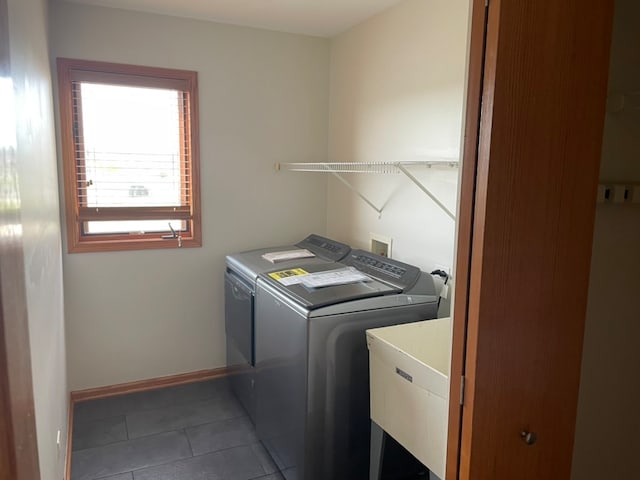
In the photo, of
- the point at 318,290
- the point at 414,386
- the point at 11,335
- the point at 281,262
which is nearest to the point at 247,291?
the point at 281,262

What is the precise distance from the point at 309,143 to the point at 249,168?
491 millimetres

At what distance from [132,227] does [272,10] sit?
5.31ft

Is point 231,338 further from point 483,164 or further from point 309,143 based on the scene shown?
point 483,164

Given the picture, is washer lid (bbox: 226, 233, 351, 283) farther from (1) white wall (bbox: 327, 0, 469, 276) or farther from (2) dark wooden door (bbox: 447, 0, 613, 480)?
(2) dark wooden door (bbox: 447, 0, 613, 480)

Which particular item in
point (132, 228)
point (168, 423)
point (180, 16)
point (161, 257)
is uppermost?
point (180, 16)

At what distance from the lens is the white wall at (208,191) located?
112 inches

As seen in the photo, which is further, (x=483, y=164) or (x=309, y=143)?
(x=309, y=143)

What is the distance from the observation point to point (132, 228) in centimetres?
300

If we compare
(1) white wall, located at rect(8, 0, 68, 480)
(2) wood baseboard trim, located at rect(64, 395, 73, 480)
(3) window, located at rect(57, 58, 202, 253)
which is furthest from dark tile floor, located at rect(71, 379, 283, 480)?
(3) window, located at rect(57, 58, 202, 253)

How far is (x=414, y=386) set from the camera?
154 centimetres

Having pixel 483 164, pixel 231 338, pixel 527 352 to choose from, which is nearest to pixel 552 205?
pixel 483 164

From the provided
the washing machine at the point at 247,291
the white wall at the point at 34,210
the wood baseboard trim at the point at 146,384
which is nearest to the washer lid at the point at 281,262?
the washing machine at the point at 247,291

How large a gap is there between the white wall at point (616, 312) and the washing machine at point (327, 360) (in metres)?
0.74

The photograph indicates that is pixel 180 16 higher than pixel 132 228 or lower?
higher
